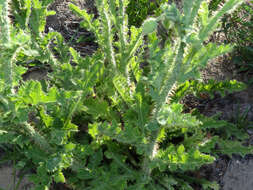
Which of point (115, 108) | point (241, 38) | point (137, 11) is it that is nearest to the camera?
point (115, 108)

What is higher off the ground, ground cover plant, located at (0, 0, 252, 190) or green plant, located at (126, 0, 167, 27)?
green plant, located at (126, 0, 167, 27)

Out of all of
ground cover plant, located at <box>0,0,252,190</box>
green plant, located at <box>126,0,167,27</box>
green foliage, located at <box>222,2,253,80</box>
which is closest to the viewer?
ground cover plant, located at <box>0,0,252,190</box>

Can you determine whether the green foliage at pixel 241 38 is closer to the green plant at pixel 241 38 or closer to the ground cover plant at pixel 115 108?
the green plant at pixel 241 38

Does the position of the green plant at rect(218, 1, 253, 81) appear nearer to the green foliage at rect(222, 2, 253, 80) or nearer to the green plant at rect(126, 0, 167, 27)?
the green foliage at rect(222, 2, 253, 80)

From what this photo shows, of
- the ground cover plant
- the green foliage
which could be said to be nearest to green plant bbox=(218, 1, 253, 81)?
the green foliage

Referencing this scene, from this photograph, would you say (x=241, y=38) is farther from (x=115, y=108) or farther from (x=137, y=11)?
(x=115, y=108)

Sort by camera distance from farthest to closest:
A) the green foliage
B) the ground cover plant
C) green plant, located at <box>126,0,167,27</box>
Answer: green plant, located at <box>126,0,167,27</box>
the green foliage
the ground cover plant

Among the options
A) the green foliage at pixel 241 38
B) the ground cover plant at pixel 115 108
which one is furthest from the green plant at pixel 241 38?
the ground cover plant at pixel 115 108

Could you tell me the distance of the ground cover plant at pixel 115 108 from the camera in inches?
70.5

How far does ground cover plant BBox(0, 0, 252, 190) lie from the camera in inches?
70.5

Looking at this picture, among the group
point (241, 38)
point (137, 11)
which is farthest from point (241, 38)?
point (137, 11)

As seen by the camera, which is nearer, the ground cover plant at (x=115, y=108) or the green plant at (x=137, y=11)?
the ground cover plant at (x=115, y=108)

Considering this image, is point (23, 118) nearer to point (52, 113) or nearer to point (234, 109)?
point (52, 113)

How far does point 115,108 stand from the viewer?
2.89 metres
